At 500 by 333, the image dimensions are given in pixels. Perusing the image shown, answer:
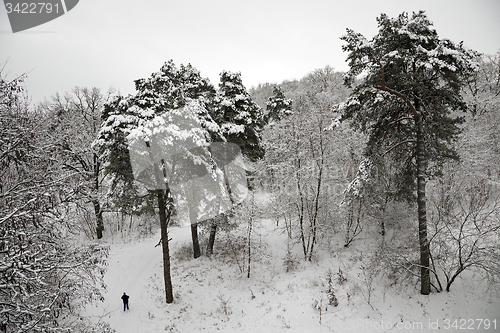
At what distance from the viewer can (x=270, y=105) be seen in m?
32.8

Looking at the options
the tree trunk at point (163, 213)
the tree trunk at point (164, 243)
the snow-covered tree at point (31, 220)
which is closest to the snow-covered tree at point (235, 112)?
the tree trunk at point (163, 213)

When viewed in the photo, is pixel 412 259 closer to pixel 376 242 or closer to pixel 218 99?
pixel 376 242

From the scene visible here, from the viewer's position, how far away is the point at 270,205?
17.4m

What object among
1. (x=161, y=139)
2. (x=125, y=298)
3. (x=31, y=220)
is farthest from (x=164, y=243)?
(x=31, y=220)

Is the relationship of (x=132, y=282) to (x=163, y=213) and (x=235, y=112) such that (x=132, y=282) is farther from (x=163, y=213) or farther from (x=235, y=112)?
(x=235, y=112)

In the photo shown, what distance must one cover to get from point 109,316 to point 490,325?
15.0 metres

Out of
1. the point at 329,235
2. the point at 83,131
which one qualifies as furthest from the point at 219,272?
the point at 83,131

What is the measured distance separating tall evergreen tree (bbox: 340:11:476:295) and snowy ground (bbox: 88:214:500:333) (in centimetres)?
128

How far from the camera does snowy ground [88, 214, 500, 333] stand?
9.25m

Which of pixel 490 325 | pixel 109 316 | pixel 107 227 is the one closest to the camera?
pixel 490 325

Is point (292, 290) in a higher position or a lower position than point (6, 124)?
lower

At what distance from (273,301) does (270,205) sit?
21.8ft

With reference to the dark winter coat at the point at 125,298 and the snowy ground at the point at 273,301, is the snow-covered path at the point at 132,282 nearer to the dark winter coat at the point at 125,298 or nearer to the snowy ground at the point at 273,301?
the snowy ground at the point at 273,301

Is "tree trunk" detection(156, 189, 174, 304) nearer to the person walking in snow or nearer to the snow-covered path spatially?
the snow-covered path
